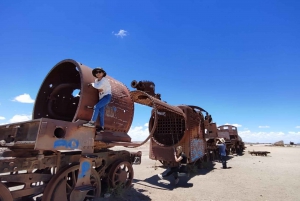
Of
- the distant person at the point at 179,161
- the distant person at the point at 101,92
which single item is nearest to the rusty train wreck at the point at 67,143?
the distant person at the point at 101,92

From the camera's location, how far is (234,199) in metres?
6.36

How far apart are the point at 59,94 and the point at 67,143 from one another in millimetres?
2671

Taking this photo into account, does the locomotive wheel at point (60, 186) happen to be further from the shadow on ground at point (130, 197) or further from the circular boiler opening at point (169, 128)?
the circular boiler opening at point (169, 128)

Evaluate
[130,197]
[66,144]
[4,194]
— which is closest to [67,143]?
[66,144]

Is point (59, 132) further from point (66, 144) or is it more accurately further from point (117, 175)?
point (117, 175)

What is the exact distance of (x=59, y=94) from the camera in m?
5.95

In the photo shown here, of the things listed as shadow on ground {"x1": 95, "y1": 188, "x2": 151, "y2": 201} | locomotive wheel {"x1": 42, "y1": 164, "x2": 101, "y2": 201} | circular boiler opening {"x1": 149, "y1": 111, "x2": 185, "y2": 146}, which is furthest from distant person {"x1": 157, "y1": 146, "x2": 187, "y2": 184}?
locomotive wheel {"x1": 42, "y1": 164, "x2": 101, "y2": 201}

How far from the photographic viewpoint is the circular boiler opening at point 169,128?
393 inches

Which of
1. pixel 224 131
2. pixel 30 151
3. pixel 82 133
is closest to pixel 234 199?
pixel 82 133

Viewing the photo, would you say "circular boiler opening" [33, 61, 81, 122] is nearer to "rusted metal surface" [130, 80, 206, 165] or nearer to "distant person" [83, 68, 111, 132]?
"distant person" [83, 68, 111, 132]

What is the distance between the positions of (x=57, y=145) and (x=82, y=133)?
639 millimetres

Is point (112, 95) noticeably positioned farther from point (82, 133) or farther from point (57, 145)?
point (57, 145)

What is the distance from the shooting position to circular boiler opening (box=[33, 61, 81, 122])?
5.60 m

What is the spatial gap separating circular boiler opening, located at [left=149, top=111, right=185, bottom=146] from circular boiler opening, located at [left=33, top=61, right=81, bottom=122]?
504 cm
